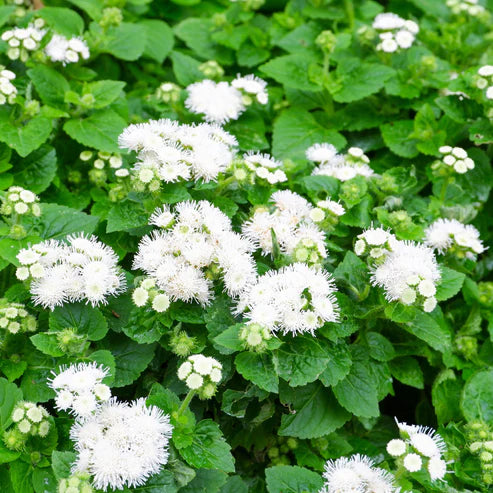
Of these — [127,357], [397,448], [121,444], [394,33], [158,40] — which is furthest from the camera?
[158,40]

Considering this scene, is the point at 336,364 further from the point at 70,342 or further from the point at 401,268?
the point at 70,342

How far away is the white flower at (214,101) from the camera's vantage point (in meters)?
3.51

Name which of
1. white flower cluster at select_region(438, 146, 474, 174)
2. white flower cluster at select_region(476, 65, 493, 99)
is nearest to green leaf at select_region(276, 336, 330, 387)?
white flower cluster at select_region(438, 146, 474, 174)

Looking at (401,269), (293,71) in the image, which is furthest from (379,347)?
(293,71)

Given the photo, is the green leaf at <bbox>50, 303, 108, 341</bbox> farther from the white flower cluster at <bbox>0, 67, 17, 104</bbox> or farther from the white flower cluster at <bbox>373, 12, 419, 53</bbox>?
the white flower cluster at <bbox>373, 12, 419, 53</bbox>

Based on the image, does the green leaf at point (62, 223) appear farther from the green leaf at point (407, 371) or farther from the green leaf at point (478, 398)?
the green leaf at point (478, 398)

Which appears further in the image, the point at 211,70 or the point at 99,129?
the point at 211,70

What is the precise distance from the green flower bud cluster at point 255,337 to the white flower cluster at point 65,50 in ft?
6.56

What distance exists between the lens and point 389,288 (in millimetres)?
2633

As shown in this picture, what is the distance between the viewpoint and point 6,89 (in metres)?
3.11

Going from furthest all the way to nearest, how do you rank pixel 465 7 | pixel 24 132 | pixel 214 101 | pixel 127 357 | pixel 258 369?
pixel 465 7 < pixel 214 101 < pixel 24 132 < pixel 127 357 < pixel 258 369

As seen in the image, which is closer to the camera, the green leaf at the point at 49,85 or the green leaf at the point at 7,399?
the green leaf at the point at 7,399

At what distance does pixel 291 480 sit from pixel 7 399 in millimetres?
1137

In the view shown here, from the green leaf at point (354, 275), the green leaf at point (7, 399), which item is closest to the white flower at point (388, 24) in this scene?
the green leaf at point (354, 275)
